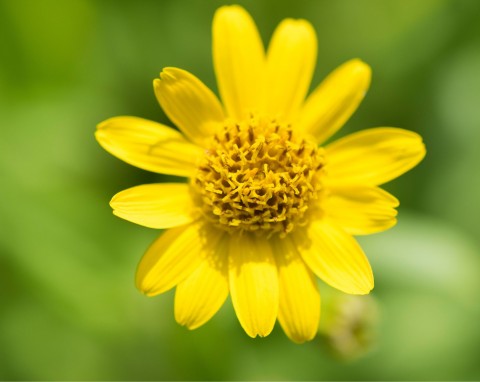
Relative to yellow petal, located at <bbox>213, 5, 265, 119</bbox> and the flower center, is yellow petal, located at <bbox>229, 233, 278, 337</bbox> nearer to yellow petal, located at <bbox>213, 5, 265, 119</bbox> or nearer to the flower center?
the flower center

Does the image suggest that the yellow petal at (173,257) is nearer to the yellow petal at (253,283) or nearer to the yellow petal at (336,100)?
the yellow petal at (253,283)

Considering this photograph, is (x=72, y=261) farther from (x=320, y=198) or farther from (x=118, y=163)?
(x=320, y=198)

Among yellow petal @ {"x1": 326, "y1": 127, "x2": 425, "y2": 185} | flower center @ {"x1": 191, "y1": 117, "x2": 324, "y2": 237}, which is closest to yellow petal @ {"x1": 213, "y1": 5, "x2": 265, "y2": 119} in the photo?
flower center @ {"x1": 191, "y1": 117, "x2": 324, "y2": 237}

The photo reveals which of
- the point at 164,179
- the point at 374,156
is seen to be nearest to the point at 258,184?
the point at 374,156

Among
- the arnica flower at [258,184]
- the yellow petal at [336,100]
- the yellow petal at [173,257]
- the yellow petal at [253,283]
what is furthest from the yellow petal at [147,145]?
the yellow petal at [336,100]

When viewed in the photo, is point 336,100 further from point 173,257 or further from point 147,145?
point 173,257
